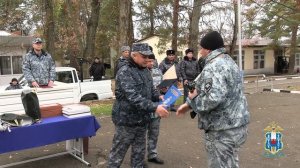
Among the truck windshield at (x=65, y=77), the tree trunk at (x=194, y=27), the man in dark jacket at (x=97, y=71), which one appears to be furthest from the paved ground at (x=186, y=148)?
the tree trunk at (x=194, y=27)

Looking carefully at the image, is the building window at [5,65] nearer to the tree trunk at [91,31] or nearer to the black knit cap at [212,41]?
the tree trunk at [91,31]

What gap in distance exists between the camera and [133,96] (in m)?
3.93

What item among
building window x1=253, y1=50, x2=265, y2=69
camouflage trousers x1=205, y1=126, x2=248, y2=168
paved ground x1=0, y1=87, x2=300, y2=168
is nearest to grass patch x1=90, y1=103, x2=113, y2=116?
paved ground x1=0, y1=87, x2=300, y2=168

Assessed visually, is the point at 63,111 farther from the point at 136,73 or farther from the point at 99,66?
the point at 99,66

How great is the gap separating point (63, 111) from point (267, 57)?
36.5m

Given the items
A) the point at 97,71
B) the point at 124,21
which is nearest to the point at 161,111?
the point at 124,21

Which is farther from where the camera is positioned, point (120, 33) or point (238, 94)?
point (120, 33)

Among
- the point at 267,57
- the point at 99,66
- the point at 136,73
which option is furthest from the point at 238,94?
the point at 267,57

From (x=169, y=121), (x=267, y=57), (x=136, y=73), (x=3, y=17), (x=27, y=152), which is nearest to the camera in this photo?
(x=136, y=73)

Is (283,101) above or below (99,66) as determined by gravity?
below

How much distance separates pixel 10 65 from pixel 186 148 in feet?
63.0

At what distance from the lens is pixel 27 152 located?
613 cm

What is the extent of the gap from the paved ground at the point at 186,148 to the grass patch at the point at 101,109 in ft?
2.51

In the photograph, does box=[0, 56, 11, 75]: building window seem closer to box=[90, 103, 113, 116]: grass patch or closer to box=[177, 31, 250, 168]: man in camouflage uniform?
box=[90, 103, 113, 116]: grass patch
